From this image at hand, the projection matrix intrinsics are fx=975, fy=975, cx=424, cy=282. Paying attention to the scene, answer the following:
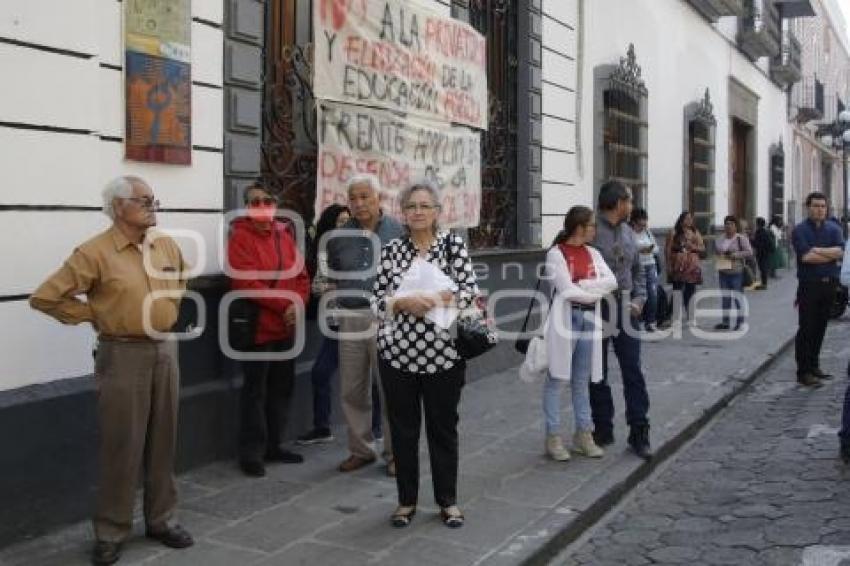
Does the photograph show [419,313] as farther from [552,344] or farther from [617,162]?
[617,162]

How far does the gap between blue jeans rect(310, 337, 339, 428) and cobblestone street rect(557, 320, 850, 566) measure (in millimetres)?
2114

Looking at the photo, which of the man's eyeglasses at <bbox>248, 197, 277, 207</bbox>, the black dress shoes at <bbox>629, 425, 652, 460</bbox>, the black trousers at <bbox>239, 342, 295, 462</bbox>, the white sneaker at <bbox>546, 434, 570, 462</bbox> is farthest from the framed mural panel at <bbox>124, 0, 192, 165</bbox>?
the black dress shoes at <bbox>629, 425, 652, 460</bbox>

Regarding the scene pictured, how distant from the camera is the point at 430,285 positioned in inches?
187

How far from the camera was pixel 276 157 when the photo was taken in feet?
22.9

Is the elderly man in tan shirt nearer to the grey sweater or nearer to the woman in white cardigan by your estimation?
the woman in white cardigan

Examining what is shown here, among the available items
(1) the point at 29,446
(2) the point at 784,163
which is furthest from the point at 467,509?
(2) the point at 784,163

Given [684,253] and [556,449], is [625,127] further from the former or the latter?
[556,449]

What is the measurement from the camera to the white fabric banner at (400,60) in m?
7.28

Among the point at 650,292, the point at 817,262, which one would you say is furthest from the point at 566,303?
the point at 650,292

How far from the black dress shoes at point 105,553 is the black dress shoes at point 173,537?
24cm

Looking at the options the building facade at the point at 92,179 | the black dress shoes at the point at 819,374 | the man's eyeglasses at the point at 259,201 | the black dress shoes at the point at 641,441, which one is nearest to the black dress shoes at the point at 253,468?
the building facade at the point at 92,179

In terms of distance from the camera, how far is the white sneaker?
630 cm

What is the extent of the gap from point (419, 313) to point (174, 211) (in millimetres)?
1966

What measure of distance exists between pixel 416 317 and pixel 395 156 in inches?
139
